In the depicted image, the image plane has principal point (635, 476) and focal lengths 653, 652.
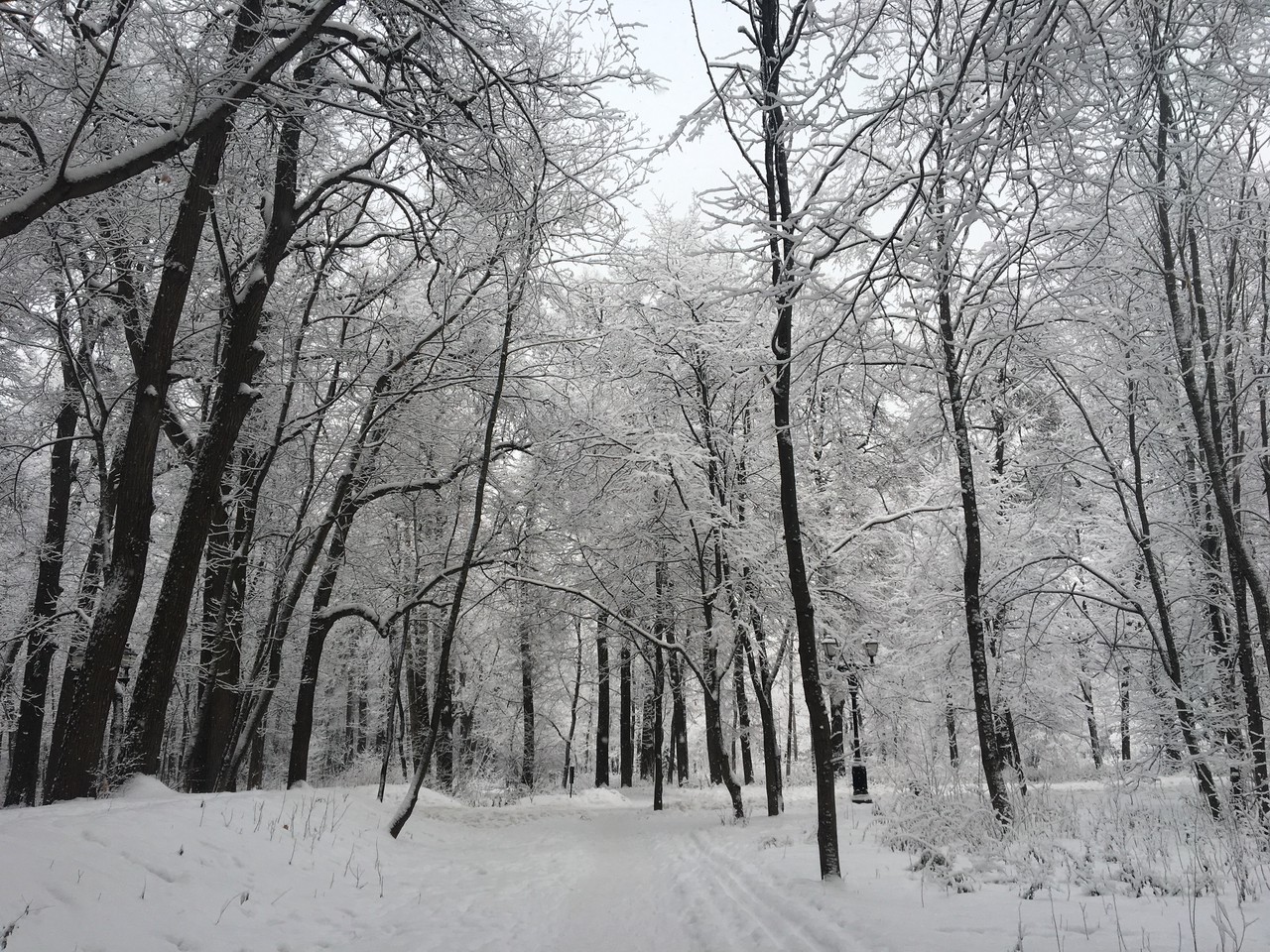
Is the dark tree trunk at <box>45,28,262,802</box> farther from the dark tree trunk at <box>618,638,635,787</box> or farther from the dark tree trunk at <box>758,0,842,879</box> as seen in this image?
the dark tree trunk at <box>618,638,635,787</box>

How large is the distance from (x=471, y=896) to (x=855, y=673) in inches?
356

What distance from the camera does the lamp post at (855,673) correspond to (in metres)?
10.9

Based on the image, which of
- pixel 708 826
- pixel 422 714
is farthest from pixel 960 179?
pixel 422 714

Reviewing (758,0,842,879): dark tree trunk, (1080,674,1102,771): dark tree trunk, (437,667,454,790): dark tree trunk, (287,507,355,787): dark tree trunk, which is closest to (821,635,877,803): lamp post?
(758,0,842,879): dark tree trunk

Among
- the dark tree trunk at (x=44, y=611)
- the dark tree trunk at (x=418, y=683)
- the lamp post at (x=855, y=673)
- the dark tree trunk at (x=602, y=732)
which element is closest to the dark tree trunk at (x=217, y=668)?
the dark tree trunk at (x=44, y=611)

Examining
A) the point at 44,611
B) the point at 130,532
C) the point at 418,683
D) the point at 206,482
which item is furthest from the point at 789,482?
the point at 418,683

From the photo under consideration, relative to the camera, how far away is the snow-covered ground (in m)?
3.72

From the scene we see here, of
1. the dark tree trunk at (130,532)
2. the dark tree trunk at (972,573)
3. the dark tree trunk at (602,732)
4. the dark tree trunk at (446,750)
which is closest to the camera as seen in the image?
the dark tree trunk at (130,532)

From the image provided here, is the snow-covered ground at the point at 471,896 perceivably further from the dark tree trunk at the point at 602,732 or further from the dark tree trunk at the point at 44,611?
the dark tree trunk at the point at 602,732

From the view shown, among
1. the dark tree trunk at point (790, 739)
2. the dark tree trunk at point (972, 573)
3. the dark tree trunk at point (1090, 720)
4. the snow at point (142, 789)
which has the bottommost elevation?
the dark tree trunk at point (790, 739)

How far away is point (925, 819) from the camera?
25.6 feet

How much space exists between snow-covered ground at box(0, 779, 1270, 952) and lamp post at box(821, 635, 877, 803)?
2.19 meters

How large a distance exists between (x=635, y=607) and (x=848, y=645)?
479 cm

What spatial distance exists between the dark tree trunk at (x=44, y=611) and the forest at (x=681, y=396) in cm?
11
